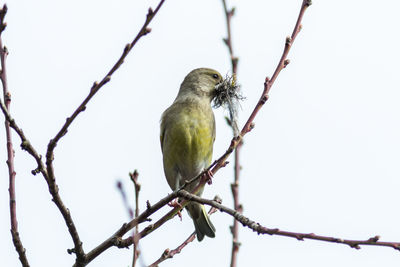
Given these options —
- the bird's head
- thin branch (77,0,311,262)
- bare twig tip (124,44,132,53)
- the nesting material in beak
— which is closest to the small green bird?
the bird's head

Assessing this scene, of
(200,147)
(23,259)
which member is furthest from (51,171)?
(200,147)

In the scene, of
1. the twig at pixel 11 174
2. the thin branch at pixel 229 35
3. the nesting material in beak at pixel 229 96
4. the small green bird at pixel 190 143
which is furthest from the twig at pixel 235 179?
the small green bird at pixel 190 143

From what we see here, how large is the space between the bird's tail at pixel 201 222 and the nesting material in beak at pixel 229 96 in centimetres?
133

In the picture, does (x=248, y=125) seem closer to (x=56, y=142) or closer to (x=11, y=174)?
(x=56, y=142)

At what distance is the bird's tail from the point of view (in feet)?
22.8

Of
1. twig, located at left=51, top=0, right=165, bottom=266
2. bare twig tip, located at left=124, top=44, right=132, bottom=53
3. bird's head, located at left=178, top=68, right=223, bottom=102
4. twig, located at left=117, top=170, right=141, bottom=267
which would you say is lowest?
twig, located at left=117, top=170, right=141, bottom=267

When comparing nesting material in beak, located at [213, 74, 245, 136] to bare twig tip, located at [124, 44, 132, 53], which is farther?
nesting material in beak, located at [213, 74, 245, 136]

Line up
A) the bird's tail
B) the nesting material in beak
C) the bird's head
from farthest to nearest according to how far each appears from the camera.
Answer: the bird's head
the bird's tail
the nesting material in beak

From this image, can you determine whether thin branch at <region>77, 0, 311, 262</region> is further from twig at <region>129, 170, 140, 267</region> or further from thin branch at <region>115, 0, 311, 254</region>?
twig at <region>129, 170, 140, 267</region>

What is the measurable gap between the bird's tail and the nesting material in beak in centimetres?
133

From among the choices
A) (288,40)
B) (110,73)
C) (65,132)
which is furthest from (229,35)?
(65,132)

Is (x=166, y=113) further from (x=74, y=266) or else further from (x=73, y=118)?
(x=73, y=118)

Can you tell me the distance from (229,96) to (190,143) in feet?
2.53

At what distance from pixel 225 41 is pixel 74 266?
1705 mm
